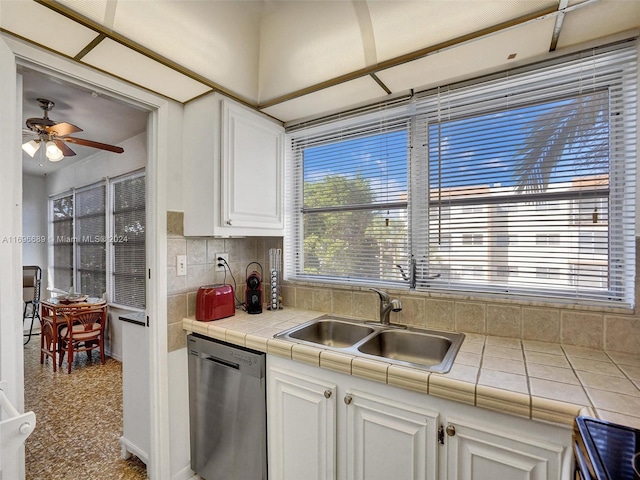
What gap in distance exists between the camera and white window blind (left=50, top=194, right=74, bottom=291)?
7.30 ft

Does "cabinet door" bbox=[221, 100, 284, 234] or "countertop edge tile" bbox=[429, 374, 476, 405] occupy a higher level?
"cabinet door" bbox=[221, 100, 284, 234]

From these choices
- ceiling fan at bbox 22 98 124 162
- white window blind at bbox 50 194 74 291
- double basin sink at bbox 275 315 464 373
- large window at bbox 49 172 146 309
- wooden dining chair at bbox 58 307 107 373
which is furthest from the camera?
wooden dining chair at bbox 58 307 107 373

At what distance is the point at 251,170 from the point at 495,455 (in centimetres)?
177

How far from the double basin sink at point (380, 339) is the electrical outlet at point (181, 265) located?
2.41 ft

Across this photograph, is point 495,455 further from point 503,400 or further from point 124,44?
point 124,44

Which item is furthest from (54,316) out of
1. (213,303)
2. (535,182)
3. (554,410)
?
(535,182)

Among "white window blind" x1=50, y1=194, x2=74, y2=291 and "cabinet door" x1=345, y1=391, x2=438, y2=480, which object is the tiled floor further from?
"cabinet door" x1=345, y1=391, x2=438, y2=480

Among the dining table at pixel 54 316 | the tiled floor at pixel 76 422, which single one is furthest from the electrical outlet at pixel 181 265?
the dining table at pixel 54 316

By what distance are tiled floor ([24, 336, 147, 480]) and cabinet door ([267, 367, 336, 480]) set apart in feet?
3.31

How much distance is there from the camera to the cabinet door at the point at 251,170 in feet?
5.52

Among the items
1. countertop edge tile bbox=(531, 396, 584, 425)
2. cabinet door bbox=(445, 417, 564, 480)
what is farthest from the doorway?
countertop edge tile bbox=(531, 396, 584, 425)

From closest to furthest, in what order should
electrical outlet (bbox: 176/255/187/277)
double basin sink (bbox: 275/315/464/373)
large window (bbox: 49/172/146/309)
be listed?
double basin sink (bbox: 275/315/464/373)
electrical outlet (bbox: 176/255/187/277)
large window (bbox: 49/172/146/309)

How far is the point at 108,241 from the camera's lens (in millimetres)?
3309

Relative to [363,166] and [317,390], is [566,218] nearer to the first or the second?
[363,166]
